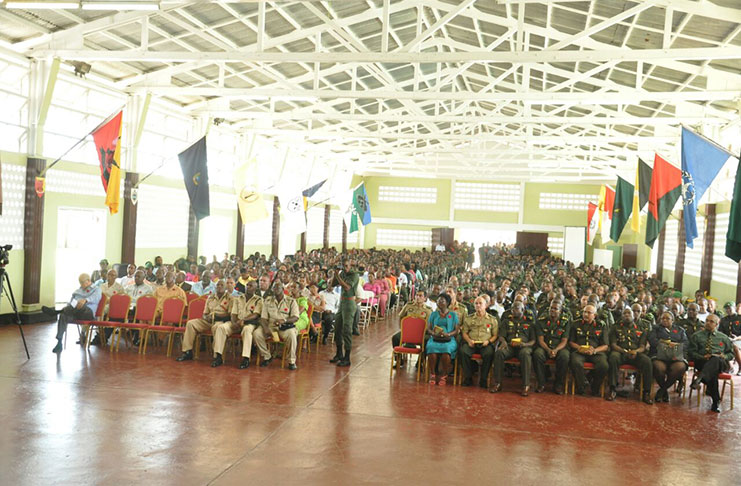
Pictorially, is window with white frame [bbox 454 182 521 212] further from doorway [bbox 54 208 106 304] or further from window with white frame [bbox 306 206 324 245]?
doorway [bbox 54 208 106 304]

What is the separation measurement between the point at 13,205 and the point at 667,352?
11.8 m

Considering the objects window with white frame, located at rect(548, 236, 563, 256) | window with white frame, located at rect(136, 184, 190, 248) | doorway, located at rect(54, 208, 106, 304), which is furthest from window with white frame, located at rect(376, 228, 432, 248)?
doorway, located at rect(54, 208, 106, 304)

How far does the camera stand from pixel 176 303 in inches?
397

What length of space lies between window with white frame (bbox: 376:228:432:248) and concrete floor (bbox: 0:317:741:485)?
3066 cm

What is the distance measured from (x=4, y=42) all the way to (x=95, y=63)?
8.62 feet

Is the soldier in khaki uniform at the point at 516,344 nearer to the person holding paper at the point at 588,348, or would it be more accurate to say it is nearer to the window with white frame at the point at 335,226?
the person holding paper at the point at 588,348

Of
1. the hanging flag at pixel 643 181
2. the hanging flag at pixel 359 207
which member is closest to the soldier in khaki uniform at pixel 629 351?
the hanging flag at pixel 643 181

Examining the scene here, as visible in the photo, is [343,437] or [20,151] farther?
[20,151]

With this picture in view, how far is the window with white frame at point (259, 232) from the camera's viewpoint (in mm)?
23766

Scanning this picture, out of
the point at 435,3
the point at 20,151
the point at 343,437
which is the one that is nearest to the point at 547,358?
the point at 343,437

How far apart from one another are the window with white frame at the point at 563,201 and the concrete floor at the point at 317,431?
30836 millimetres

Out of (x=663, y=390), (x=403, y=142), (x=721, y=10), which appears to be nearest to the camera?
(x=663, y=390)

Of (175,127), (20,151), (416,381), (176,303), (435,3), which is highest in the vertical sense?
(435,3)

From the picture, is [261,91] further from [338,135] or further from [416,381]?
[416,381]
